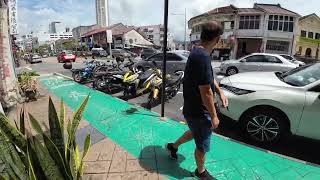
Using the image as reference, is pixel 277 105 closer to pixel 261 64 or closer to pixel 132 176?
pixel 132 176

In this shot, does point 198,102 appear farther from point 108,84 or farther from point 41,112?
point 108,84

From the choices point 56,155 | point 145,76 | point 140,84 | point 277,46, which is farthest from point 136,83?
point 277,46

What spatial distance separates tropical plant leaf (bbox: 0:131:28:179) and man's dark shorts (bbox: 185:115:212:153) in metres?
1.68

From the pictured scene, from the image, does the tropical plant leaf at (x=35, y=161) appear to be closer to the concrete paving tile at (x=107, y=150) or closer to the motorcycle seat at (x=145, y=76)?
the concrete paving tile at (x=107, y=150)

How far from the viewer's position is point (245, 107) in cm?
403

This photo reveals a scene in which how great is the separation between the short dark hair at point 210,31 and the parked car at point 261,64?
1039cm

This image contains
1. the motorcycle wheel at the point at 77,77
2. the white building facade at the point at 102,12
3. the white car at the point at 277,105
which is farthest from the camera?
the white building facade at the point at 102,12

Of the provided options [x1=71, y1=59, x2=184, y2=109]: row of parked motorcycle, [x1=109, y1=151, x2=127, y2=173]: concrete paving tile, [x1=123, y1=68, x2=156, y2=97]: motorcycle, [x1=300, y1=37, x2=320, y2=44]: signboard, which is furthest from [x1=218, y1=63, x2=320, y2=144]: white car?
[x1=300, y1=37, x2=320, y2=44]: signboard

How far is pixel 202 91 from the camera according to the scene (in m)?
2.39

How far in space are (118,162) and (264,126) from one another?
2.48 m

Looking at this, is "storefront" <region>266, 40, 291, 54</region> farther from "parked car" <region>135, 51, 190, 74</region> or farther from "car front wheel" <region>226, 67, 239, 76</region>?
"parked car" <region>135, 51, 190, 74</region>

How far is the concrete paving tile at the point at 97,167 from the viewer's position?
305 centimetres

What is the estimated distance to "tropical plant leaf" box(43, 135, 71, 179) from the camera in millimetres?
1924

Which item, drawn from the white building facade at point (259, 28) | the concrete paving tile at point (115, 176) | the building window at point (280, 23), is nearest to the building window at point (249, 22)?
the white building facade at point (259, 28)
